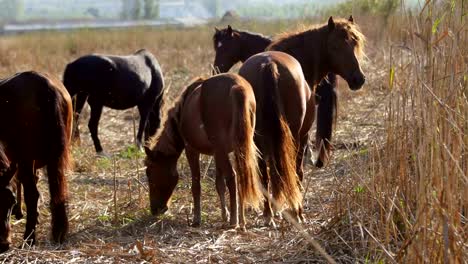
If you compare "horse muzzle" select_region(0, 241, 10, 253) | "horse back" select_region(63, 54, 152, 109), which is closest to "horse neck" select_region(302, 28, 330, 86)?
"horse muzzle" select_region(0, 241, 10, 253)

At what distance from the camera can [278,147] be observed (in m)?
6.25

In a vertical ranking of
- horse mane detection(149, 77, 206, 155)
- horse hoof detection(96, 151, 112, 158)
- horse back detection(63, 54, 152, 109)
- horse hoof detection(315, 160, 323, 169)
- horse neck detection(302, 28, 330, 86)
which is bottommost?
horse hoof detection(96, 151, 112, 158)

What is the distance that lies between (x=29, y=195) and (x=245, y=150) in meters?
1.73

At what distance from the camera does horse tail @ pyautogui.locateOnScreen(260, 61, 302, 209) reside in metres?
6.14

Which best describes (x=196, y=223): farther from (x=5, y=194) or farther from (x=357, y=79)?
(x=357, y=79)

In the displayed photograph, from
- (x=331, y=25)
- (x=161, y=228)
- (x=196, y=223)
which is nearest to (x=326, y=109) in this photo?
(x=331, y=25)

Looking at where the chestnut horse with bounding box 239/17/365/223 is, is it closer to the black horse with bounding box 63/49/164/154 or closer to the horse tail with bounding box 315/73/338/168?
the horse tail with bounding box 315/73/338/168

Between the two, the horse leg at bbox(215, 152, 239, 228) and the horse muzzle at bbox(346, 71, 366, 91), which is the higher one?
the horse muzzle at bbox(346, 71, 366, 91)

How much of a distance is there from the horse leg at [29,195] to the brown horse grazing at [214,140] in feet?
4.40

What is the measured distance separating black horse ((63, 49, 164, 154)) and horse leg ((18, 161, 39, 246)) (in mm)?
4582

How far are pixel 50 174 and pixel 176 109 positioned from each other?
1.45m

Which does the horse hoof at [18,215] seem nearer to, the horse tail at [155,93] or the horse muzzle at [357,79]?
the horse muzzle at [357,79]

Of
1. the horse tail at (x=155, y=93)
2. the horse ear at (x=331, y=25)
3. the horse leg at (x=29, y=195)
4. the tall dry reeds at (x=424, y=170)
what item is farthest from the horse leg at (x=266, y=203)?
the horse tail at (x=155, y=93)

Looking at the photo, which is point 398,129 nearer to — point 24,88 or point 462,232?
point 462,232
